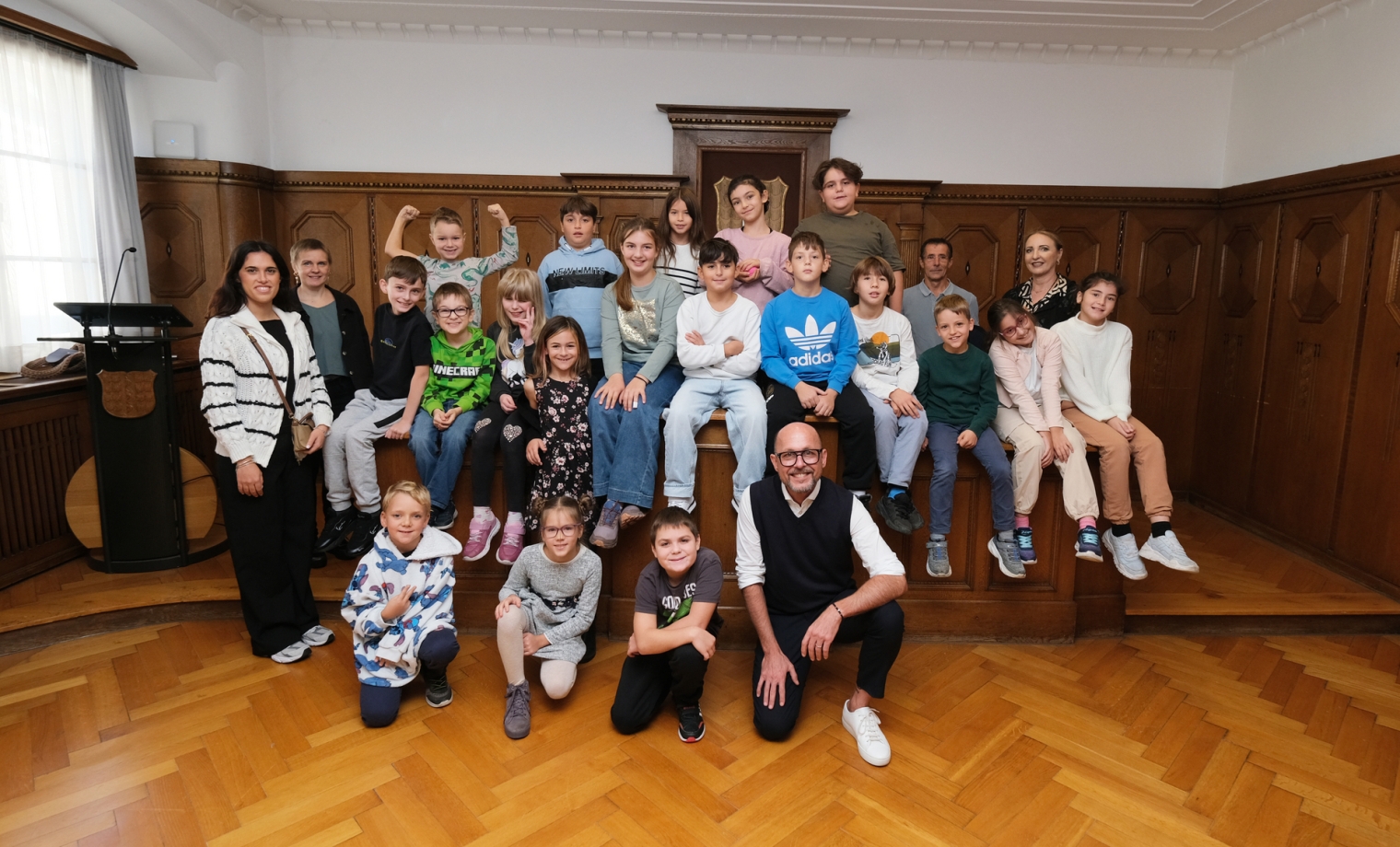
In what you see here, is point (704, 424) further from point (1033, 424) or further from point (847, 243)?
point (1033, 424)

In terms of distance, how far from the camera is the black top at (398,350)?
11.6ft

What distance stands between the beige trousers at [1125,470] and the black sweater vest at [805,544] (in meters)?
1.35

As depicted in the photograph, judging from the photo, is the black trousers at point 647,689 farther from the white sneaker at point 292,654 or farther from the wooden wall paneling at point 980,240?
the wooden wall paneling at point 980,240

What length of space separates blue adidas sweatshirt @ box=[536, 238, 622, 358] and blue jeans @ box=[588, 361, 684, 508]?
432mm

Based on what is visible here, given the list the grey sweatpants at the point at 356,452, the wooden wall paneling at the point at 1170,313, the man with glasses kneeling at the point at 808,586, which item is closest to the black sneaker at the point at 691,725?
the man with glasses kneeling at the point at 808,586

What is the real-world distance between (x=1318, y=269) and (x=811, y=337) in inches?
139

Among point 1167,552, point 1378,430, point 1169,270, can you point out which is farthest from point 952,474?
point 1169,270

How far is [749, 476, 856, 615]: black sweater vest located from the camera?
9.30 feet

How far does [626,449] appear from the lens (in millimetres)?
3254

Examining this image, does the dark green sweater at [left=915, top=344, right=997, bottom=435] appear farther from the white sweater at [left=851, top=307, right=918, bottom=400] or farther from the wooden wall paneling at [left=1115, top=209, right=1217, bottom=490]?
the wooden wall paneling at [left=1115, top=209, right=1217, bottom=490]

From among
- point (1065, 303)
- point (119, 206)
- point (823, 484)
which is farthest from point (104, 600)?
point (1065, 303)

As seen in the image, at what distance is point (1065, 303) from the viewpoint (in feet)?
12.7

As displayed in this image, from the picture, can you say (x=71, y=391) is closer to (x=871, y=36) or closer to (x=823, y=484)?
(x=823, y=484)

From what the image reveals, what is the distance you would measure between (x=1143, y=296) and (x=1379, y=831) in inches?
166
